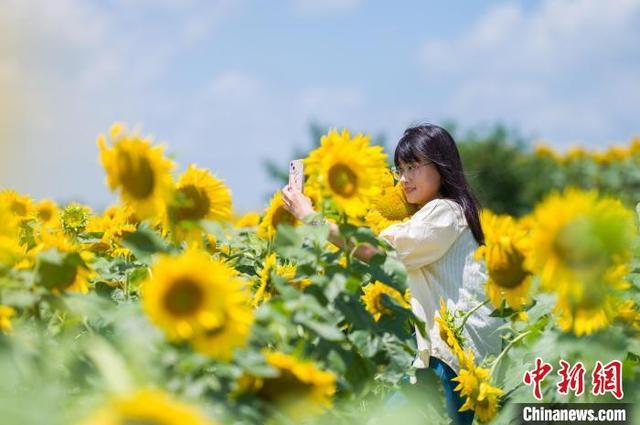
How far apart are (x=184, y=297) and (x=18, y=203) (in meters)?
2.14

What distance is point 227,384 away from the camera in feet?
6.31

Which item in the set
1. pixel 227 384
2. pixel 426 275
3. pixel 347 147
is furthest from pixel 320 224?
pixel 426 275

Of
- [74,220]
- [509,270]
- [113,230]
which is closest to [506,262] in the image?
[509,270]

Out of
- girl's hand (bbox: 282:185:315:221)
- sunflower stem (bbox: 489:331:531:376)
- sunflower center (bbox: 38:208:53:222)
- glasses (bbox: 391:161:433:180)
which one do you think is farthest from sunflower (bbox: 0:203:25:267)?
sunflower center (bbox: 38:208:53:222)

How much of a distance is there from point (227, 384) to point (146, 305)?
223 mm

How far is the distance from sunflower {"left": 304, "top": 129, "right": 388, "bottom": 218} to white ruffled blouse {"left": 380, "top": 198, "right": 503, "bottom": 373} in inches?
41.1

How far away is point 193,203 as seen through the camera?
239cm

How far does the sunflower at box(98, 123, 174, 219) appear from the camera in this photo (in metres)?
2.12

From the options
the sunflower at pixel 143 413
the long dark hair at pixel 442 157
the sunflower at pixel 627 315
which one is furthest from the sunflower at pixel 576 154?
the sunflower at pixel 143 413

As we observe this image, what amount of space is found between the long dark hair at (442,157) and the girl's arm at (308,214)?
90cm

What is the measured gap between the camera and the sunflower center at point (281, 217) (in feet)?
9.65

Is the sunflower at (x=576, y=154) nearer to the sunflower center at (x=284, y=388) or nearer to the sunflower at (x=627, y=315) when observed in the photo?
the sunflower at (x=627, y=315)

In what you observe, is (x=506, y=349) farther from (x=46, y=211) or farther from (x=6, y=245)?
(x=46, y=211)

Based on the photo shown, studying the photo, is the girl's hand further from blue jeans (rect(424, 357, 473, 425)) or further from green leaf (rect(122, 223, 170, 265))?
blue jeans (rect(424, 357, 473, 425))
